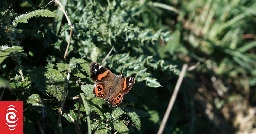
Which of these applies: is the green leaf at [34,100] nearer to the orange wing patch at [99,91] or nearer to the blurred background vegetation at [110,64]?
the blurred background vegetation at [110,64]

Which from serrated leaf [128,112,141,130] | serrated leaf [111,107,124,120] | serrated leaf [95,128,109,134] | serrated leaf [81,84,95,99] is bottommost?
serrated leaf [95,128,109,134]

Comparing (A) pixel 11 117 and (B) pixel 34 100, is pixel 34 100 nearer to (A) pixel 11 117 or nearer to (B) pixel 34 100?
(B) pixel 34 100

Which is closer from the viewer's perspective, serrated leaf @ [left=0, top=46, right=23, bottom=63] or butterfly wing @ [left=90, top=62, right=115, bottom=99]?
serrated leaf @ [left=0, top=46, right=23, bottom=63]

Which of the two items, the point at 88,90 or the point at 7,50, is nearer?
the point at 7,50

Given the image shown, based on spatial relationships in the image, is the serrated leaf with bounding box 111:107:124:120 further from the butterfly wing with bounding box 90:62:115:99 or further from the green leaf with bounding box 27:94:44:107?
the green leaf with bounding box 27:94:44:107

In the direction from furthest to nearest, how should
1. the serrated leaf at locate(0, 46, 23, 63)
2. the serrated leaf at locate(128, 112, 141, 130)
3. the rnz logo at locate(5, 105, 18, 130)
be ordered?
the serrated leaf at locate(128, 112, 141, 130) < the rnz logo at locate(5, 105, 18, 130) < the serrated leaf at locate(0, 46, 23, 63)

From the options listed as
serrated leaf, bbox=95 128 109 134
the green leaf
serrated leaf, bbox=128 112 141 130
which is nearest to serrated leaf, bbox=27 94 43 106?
the green leaf

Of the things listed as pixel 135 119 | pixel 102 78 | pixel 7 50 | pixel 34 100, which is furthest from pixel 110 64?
pixel 7 50
